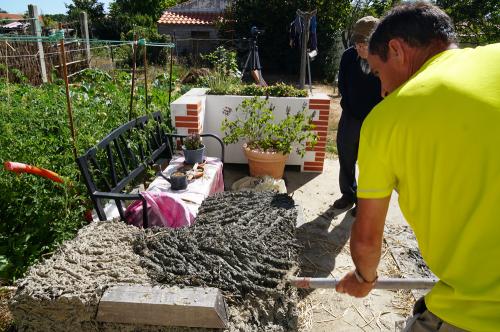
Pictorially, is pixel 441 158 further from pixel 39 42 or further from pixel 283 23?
pixel 283 23

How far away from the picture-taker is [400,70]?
124 cm

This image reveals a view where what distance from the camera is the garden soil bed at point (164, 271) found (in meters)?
1.81

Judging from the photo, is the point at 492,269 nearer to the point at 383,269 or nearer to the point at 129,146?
the point at 383,269

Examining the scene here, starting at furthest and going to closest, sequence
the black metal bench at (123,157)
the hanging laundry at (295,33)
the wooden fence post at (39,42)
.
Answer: the hanging laundry at (295,33)
the wooden fence post at (39,42)
the black metal bench at (123,157)

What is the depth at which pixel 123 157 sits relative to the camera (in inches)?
130

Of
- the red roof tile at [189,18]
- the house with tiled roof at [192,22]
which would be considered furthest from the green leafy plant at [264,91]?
the red roof tile at [189,18]

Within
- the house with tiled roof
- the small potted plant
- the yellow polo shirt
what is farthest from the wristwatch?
the house with tiled roof

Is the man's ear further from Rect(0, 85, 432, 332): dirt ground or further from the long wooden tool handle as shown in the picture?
Rect(0, 85, 432, 332): dirt ground

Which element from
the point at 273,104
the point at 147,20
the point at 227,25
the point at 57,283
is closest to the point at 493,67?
the point at 57,283

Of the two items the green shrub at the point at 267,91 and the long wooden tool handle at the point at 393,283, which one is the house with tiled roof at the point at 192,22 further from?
the long wooden tool handle at the point at 393,283

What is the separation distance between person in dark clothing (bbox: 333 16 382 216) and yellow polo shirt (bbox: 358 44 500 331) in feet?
7.48

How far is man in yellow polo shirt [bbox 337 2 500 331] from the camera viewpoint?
979 mm

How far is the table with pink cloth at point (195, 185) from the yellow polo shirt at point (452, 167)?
6.81ft

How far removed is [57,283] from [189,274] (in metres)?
0.65
